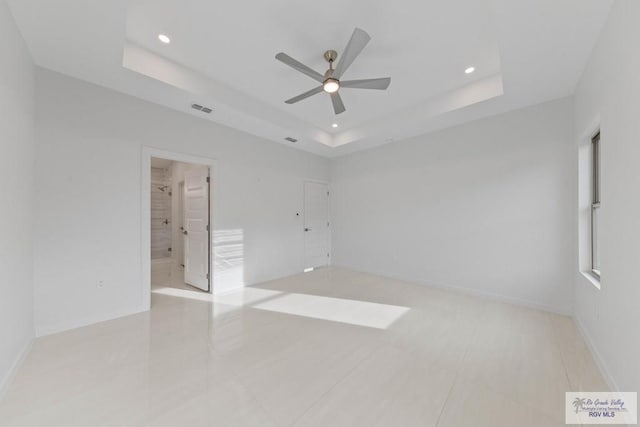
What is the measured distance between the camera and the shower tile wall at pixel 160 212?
21.9 ft

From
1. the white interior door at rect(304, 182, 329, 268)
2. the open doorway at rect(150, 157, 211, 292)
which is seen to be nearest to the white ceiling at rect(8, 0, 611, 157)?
the open doorway at rect(150, 157, 211, 292)

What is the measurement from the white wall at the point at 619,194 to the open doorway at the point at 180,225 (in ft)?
14.7

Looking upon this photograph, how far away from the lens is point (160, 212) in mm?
6887

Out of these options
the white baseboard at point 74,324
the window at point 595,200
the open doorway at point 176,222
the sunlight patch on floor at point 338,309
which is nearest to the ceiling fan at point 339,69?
the open doorway at point 176,222

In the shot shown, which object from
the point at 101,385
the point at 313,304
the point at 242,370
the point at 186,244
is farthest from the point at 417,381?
the point at 186,244

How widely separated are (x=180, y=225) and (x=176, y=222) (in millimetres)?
251

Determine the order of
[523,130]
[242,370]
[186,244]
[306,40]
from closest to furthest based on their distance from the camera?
1. [242,370]
2. [306,40]
3. [523,130]
4. [186,244]

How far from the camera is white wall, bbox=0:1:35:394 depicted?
5.66 feet

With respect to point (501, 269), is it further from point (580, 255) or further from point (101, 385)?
point (101, 385)

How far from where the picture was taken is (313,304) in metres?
3.37

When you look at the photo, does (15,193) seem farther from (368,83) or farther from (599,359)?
(599,359)

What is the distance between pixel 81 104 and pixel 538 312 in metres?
6.10

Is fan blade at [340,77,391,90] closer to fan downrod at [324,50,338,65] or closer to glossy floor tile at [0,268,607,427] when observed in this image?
fan downrod at [324,50,338,65]

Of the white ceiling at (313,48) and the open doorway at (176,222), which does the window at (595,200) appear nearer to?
the white ceiling at (313,48)
